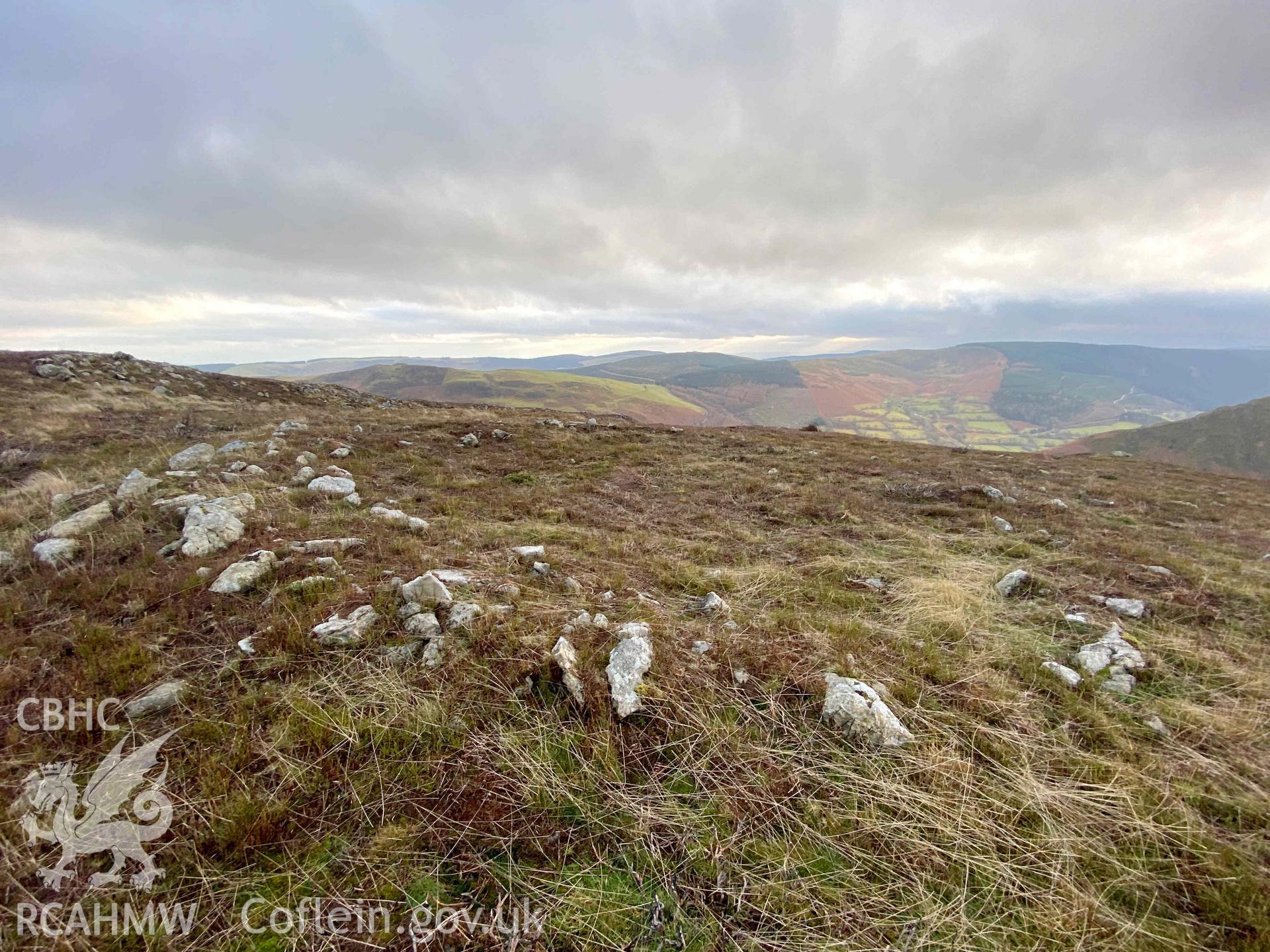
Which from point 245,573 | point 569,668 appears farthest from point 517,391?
point 569,668

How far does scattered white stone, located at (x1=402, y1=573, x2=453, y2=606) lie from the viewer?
15.5 feet

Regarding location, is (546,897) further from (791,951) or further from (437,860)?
(791,951)

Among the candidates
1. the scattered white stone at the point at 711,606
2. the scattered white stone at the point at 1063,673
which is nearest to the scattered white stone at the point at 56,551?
the scattered white stone at the point at 711,606

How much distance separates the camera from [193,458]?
10.4m

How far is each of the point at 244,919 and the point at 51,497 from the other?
9867mm

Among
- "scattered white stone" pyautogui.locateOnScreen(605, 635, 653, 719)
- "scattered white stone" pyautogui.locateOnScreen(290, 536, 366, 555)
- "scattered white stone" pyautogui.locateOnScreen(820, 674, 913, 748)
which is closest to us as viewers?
"scattered white stone" pyautogui.locateOnScreen(820, 674, 913, 748)

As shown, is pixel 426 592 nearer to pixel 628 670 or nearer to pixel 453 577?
pixel 453 577

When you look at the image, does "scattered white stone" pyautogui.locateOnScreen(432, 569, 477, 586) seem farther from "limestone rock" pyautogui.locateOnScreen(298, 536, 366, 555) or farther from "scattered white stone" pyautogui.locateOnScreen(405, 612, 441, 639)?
"limestone rock" pyautogui.locateOnScreen(298, 536, 366, 555)

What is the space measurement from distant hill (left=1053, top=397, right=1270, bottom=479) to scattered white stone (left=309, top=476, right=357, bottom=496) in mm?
133822

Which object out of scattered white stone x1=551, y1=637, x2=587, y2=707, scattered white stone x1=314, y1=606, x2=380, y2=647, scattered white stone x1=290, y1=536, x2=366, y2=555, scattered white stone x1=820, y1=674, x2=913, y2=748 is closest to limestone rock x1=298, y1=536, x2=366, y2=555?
scattered white stone x1=290, y1=536, x2=366, y2=555

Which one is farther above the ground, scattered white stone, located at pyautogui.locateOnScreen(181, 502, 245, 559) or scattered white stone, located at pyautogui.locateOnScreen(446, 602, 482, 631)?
scattered white stone, located at pyautogui.locateOnScreen(181, 502, 245, 559)

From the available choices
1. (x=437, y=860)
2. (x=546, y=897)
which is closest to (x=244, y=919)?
(x=437, y=860)

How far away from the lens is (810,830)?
2947 mm

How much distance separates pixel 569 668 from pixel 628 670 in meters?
0.51
